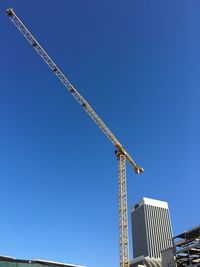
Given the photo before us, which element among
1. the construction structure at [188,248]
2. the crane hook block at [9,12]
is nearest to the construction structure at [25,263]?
the construction structure at [188,248]

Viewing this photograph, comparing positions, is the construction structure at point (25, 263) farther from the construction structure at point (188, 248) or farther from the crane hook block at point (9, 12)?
the crane hook block at point (9, 12)

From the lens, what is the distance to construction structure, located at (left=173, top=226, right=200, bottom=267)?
275ft

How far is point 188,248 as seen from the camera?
278 feet

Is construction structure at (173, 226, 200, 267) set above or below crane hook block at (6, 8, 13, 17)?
below

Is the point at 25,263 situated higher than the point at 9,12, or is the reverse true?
the point at 9,12

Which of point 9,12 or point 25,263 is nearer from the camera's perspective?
point 25,263

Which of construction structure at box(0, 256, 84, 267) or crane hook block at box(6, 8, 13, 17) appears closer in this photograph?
construction structure at box(0, 256, 84, 267)

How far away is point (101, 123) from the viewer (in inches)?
4528

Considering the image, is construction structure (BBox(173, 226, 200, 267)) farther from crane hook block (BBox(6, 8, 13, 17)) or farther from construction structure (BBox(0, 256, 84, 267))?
crane hook block (BBox(6, 8, 13, 17))

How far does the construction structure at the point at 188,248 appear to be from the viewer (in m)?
83.8

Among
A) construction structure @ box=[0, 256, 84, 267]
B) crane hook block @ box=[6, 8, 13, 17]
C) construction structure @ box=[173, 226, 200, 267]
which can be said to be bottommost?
construction structure @ box=[0, 256, 84, 267]

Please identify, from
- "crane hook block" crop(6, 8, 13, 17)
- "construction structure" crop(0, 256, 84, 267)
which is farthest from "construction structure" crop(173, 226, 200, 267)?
"crane hook block" crop(6, 8, 13, 17)

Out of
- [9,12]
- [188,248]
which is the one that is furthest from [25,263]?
[9,12]

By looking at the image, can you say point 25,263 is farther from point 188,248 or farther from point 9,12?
point 9,12
